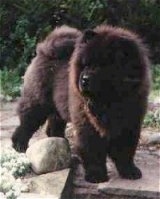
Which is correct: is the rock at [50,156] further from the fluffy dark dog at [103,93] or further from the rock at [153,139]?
the rock at [153,139]

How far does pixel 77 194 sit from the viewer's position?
15.4ft

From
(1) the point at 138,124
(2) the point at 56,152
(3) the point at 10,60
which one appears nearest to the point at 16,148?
(2) the point at 56,152

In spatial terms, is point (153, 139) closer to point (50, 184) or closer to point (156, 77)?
point (50, 184)

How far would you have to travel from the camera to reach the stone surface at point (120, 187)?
14.7ft

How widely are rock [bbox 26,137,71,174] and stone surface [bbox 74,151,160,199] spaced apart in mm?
Answer: 148

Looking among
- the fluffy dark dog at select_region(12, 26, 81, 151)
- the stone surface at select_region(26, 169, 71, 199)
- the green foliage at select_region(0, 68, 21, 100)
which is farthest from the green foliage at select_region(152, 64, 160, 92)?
the stone surface at select_region(26, 169, 71, 199)

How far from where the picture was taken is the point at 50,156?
489 cm

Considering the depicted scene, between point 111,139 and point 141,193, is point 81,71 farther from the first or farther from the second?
point 141,193

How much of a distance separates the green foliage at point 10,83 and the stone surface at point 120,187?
3.40 m

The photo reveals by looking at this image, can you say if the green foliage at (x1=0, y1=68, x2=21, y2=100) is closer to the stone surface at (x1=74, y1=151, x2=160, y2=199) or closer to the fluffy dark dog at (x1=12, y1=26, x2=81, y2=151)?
the fluffy dark dog at (x1=12, y1=26, x2=81, y2=151)

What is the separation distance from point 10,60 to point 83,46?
18.9 ft

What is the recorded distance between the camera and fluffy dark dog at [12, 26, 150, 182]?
4289 mm

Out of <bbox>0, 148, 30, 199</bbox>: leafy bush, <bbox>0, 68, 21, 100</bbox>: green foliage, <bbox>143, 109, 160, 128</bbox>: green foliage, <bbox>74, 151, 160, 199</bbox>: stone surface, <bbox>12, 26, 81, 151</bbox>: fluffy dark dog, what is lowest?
<bbox>74, 151, 160, 199</bbox>: stone surface

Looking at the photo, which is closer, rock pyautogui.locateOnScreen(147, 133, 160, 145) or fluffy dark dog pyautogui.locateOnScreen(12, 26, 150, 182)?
fluffy dark dog pyautogui.locateOnScreen(12, 26, 150, 182)
